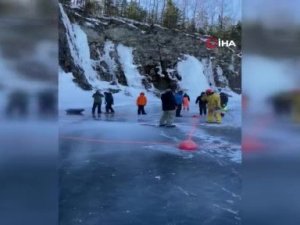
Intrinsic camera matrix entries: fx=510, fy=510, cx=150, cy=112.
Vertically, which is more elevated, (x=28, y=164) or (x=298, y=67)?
(x=298, y=67)

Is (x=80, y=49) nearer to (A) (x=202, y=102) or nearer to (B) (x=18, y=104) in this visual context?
(B) (x=18, y=104)

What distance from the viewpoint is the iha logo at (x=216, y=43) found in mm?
3107

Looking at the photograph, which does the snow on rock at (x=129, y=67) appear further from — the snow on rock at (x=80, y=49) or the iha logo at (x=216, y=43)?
the iha logo at (x=216, y=43)

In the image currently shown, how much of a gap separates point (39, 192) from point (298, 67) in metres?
1.76

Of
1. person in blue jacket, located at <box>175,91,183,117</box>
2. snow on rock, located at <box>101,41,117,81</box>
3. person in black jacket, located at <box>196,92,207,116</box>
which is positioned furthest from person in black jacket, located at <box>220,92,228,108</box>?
snow on rock, located at <box>101,41,117,81</box>

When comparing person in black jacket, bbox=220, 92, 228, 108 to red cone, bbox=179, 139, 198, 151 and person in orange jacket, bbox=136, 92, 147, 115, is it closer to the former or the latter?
red cone, bbox=179, 139, 198, 151

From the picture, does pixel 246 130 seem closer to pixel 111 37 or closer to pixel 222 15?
pixel 222 15

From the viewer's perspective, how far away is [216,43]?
10.3 feet

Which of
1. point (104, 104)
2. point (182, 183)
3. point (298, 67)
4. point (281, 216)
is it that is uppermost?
point (298, 67)

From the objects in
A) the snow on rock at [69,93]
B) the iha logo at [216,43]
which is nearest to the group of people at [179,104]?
the snow on rock at [69,93]

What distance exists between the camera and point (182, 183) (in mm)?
3129

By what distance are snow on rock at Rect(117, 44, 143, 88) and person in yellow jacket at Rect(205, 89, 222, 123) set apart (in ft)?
1.41

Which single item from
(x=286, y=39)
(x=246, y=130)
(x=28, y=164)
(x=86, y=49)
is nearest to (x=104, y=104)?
(x=86, y=49)

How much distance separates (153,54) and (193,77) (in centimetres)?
29
